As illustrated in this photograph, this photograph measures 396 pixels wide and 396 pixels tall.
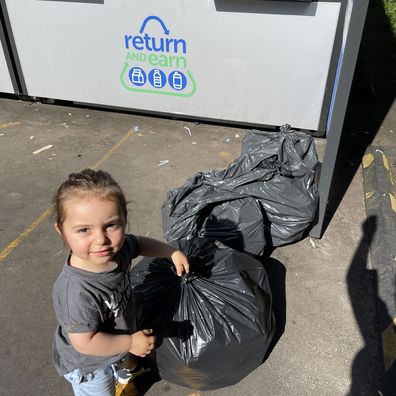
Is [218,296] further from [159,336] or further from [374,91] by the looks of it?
[374,91]

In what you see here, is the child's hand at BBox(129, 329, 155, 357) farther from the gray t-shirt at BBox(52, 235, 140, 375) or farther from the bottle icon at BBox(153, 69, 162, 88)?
the bottle icon at BBox(153, 69, 162, 88)

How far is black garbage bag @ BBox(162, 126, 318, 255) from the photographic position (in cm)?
279

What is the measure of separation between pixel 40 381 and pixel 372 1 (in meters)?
11.8

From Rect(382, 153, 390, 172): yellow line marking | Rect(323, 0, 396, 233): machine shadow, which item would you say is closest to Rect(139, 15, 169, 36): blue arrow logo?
Rect(323, 0, 396, 233): machine shadow

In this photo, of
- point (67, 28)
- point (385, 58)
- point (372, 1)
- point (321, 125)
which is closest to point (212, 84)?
point (321, 125)

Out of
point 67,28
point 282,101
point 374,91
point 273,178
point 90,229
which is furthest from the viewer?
point 374,91

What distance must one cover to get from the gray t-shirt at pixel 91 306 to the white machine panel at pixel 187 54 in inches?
137

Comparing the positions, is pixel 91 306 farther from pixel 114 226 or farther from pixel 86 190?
pixel 86 190

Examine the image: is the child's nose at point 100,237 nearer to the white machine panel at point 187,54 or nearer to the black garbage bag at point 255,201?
the black garbage bag at point 255,201

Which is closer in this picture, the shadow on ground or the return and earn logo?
the shadow on ground

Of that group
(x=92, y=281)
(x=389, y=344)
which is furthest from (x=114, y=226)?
(x=389, y=344)

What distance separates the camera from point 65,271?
1.46 metres

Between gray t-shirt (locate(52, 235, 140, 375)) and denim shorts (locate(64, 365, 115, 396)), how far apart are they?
4 cm

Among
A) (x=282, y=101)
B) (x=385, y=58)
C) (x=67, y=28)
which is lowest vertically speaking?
(x=385, y=58)
